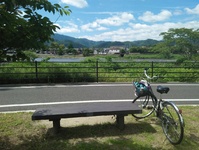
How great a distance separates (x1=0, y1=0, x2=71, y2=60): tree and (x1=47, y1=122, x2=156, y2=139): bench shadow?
→ 191 cm

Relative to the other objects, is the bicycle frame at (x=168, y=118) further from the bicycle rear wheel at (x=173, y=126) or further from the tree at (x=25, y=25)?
the tree at (x=25, y=25)

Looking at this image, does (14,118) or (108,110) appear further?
(14,118)

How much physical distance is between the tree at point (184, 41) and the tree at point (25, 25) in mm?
27943

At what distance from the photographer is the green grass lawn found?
323 cm

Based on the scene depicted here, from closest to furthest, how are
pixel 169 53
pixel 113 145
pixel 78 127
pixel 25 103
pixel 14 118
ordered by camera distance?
pixel 113 145 → pixel 78 127 → pixel 14 118 → pixel 25 103 → pixel 169 53

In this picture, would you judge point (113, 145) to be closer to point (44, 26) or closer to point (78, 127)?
point (78, 127)

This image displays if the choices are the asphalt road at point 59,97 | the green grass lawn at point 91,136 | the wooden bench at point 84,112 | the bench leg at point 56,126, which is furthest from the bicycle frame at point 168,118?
the asphalt road at point 59,97

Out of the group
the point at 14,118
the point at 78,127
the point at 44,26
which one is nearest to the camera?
the point at 44,26

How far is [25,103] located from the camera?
5.90 metres

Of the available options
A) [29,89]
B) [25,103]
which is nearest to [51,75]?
[29,89]

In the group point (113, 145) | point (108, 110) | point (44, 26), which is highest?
point (44, 26)

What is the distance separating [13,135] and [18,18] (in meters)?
2.42

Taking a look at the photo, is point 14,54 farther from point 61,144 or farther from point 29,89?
point 29,89

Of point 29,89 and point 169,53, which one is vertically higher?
point 169,53
